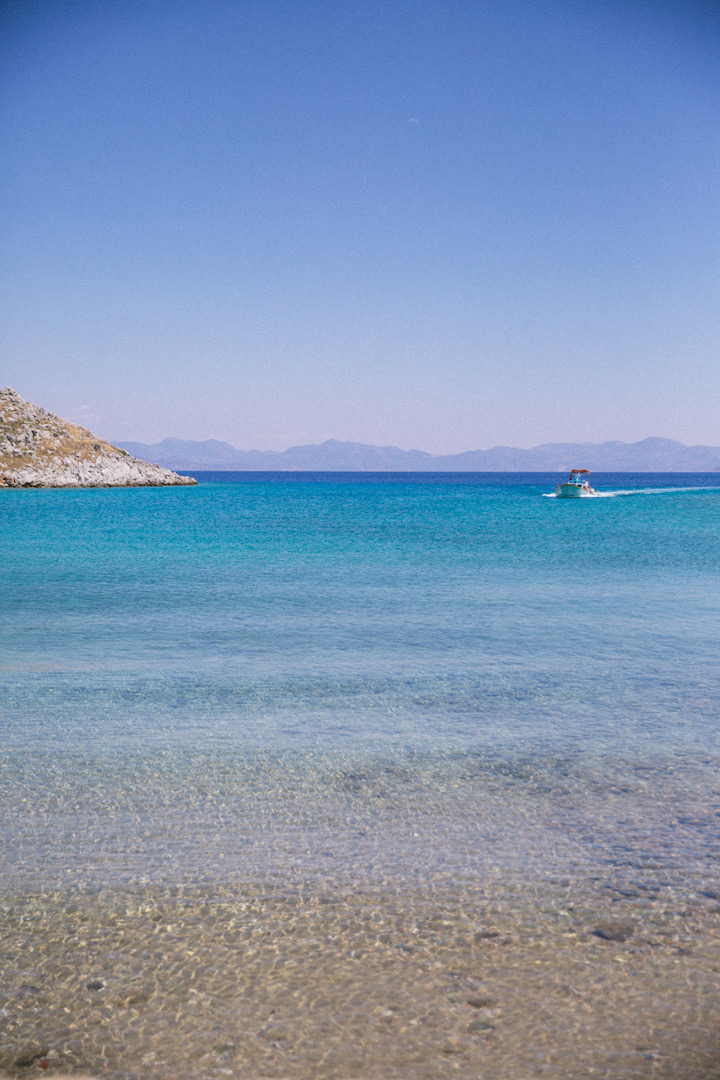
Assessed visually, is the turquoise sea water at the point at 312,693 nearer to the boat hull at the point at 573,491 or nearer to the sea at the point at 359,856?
the sea at the point at 359,856

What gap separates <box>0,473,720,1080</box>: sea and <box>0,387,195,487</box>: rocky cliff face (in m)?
101

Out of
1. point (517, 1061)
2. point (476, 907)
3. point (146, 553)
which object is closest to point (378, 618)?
point (476, 907)

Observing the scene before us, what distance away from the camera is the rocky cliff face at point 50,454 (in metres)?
104

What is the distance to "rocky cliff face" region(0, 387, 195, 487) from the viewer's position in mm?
104062

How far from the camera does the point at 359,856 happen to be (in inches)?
214

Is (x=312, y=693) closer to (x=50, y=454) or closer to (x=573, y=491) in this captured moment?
(x=573, y=491)

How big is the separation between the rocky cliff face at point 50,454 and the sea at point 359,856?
101 metres

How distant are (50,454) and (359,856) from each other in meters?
116

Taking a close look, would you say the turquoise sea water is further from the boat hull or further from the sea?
the boat hull

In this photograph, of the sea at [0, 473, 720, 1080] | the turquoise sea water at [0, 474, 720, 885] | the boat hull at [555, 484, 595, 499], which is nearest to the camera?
the sea at [0, 473, 720, 1080]

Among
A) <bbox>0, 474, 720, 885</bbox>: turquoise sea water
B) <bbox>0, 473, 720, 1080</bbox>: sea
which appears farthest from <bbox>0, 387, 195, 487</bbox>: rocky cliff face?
<bbox>0, 473, 720, 1080</bbox>: sea

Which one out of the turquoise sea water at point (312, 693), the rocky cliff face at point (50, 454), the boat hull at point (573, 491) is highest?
the rocky cliff face at point (50, 454)

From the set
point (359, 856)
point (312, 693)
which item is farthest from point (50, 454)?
point (359, 856)

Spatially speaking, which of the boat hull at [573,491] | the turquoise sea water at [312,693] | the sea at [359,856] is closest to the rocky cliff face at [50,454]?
the boat hull at [573,491]
